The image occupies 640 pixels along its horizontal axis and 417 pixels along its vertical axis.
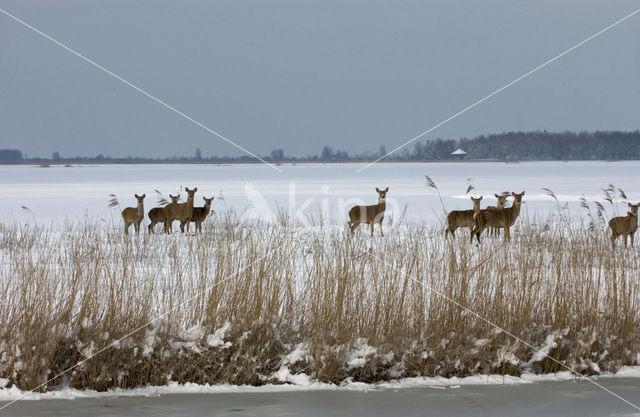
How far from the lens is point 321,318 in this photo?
6.71 meters

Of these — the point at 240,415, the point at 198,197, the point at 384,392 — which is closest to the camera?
the point at 240,415

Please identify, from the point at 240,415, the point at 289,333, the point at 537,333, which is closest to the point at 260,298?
the point at 289,333

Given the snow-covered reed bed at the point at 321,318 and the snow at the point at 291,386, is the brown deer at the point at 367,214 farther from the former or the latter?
the snow at the point at 291,386

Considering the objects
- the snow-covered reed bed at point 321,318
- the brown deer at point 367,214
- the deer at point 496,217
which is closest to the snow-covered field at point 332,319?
the snow-covered reed bed at point 321,318

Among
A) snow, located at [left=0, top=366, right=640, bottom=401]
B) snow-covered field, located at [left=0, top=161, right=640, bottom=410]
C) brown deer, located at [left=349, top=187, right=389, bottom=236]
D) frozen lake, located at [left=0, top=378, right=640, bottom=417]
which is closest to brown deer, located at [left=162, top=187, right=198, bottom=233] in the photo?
brown deer, located at [left=349, top=187, right=389, bottom=236]

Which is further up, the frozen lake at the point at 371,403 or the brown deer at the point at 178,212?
the brown deer at the point at 178,212

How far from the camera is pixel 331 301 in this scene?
22.4 feet

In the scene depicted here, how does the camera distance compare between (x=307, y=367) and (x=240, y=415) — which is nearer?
(x=240, y=415)

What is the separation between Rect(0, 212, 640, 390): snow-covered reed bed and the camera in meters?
6.36

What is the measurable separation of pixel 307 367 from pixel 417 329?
3.94 feet

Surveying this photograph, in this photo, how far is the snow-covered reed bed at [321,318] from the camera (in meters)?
6.36

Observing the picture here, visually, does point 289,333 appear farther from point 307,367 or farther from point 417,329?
point 417,329

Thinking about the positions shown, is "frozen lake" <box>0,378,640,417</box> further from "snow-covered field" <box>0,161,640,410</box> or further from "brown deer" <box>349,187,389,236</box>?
"brown deer" <box>349,187,389,236</box>

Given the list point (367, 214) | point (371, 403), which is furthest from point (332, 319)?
point (367, 214)
